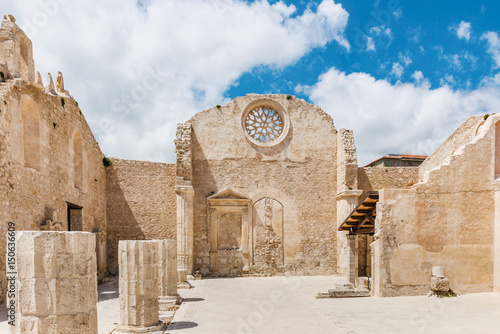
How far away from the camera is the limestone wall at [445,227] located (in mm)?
10227

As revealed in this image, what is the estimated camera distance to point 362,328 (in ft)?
23.4

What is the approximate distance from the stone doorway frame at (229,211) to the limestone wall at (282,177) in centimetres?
23

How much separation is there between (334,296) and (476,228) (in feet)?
14.5

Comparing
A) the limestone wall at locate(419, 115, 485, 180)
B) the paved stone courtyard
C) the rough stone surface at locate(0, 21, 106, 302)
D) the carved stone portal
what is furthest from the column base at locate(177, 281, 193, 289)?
the limestone wall at locate(419, 115, 485, 180)

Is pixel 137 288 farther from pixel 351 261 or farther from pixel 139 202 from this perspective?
pixel 139 202

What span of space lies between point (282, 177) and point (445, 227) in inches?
300

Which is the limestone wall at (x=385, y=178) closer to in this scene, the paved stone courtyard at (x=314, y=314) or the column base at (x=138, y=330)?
the paved stone courtyard at (x=314, y=314)

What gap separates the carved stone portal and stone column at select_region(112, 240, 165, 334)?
29.8 ft

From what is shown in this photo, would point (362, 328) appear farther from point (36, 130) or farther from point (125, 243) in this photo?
point (36, 130)

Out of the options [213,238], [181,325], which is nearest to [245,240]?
[213,238]

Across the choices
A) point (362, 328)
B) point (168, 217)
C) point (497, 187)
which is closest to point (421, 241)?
point (497, 187)

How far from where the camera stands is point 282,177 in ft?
55.2

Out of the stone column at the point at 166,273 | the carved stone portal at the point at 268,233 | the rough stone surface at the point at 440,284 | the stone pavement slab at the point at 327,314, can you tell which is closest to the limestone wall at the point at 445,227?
the rough stone surface at the point at 440,284

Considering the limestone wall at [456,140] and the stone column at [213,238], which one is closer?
the limestone wall at [456,140]
